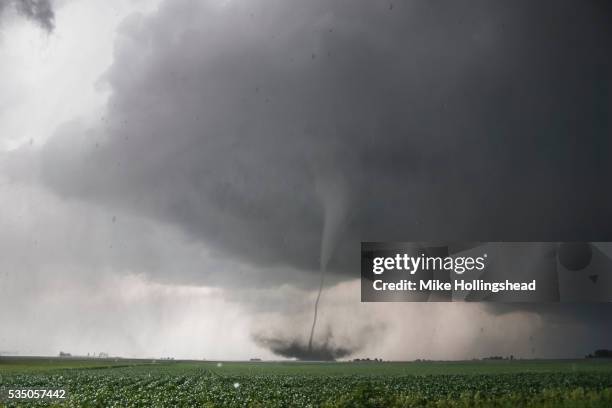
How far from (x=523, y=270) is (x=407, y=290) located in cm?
604

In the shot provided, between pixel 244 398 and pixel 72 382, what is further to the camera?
pixel 72 382

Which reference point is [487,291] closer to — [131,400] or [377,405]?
[377,405]

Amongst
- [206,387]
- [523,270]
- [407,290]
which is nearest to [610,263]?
[523,270]

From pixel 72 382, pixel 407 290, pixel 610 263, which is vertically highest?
pixel 610 263

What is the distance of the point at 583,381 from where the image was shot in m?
28.0

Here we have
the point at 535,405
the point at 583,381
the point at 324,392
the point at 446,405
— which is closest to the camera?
the point at 535,405

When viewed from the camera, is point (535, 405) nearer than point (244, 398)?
Yes

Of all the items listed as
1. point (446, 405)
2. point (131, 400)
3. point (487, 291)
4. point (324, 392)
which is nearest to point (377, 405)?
point (446, 405)

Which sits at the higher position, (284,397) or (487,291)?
(487,291)

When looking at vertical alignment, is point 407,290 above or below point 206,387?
above

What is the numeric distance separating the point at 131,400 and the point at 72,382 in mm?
10998

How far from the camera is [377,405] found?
20.7 meters

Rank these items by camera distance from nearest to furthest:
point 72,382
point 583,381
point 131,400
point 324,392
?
1. point 131,400
2. point 324,392
3. point 583,381
4. point 72,382

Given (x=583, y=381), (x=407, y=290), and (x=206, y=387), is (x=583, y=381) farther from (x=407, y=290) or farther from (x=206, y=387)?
(x=206, y=387)
